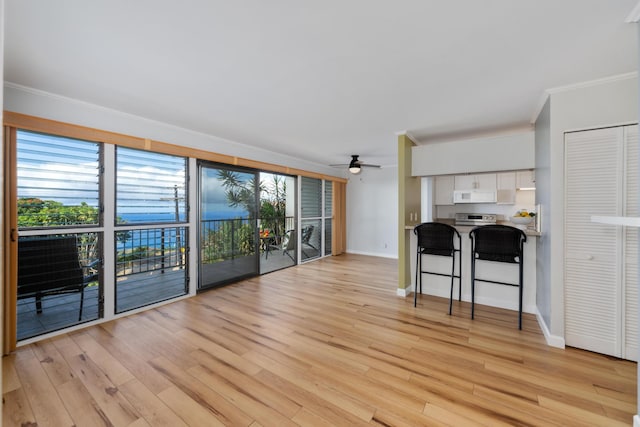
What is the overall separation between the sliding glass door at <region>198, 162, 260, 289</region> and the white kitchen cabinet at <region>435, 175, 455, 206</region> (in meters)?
3.63

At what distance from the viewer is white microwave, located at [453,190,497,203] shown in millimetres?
5496

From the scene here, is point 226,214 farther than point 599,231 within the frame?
Yes

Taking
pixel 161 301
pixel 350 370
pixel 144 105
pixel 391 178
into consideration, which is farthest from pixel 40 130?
pixel 391 178

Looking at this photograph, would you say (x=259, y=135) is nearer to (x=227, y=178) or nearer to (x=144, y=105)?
(x=227, y=178)

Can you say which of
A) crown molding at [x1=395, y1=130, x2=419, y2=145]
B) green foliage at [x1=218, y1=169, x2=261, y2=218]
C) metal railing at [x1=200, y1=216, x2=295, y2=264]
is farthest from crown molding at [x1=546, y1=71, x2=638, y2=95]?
metal railing at [x1=200, y1=216, x2=295, y2=264]

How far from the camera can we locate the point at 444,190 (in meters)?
6.03

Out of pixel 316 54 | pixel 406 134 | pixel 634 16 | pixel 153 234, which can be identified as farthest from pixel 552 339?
pixel 153 234

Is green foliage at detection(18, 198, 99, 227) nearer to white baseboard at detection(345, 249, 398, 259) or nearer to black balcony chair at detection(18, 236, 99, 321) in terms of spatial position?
black balcony chair at detection(18, 236, 99, 321)

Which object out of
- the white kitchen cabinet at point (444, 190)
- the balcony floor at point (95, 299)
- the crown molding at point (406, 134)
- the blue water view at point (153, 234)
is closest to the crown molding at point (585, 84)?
the crown molding at point (406, 134)

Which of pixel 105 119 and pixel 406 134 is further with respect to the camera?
pixel 406 134

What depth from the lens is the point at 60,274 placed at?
9.78 ft

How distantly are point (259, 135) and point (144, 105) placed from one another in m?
1.47

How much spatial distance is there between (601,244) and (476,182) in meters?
3.36

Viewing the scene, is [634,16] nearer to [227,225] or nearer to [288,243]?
[227,225]
